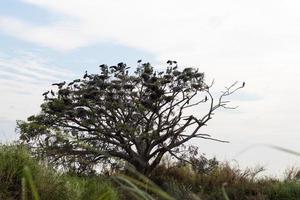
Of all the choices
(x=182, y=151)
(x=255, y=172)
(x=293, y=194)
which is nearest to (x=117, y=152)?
(x=182, y=151)

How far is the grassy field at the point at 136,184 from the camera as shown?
86.5 inches

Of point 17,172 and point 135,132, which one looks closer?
point 17,172

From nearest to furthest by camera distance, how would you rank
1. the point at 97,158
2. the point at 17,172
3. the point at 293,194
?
the point at 17,172, the point at 293,194, the point at 97,158

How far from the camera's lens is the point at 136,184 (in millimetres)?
5340

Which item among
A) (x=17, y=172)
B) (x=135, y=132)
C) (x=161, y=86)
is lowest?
(x=17, y=172)

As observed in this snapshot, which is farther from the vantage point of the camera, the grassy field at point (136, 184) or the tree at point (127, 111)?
the tree at point (127, 111)

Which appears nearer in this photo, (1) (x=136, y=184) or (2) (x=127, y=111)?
(1) (x=136, y=184)

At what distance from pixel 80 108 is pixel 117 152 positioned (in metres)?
2.06

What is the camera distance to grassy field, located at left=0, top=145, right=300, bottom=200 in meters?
2.20

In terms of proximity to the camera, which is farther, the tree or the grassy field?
the tree

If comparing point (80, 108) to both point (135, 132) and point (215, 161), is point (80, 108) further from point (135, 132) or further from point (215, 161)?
point (215, 161)

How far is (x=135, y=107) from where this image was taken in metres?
20.5

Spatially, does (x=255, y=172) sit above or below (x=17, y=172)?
above

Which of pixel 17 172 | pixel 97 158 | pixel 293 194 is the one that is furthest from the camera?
pixel 97 158
